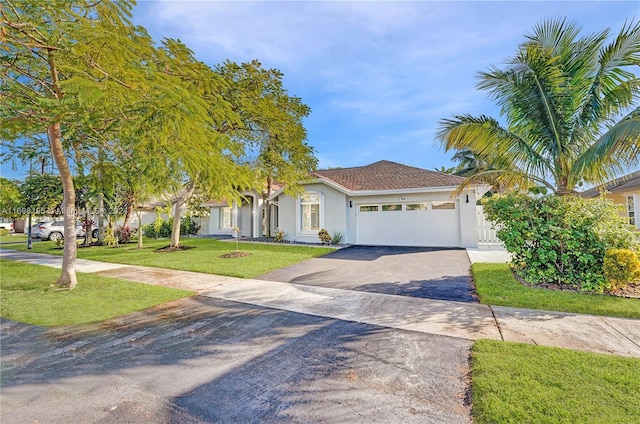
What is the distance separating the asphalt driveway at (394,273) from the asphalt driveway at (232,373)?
2697 mm

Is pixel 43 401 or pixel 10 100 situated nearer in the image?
pixel 43 401

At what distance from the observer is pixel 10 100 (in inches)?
222

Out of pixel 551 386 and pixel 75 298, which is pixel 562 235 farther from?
pixel 75 298

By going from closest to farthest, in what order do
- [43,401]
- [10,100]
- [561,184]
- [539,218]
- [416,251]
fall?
[43,401]
[10,100]
[539,218]
[561,184]
[416,251]

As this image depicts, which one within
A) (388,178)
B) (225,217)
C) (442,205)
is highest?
(388,178)

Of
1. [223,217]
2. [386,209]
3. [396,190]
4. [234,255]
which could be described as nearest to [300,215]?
[386,209]

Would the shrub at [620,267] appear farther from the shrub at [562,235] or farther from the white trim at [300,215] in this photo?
the white trim at [300,215]

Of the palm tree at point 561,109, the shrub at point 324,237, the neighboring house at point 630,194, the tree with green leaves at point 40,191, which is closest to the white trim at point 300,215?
the shrub at point 324,237

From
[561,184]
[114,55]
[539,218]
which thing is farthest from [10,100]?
[561,184]

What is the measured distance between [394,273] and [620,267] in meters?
4.98

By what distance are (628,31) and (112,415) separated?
1114cm

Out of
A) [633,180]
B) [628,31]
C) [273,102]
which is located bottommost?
[633,180]

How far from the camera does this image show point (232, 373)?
3.52 m

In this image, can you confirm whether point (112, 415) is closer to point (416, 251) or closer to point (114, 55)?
point (114, 55)
